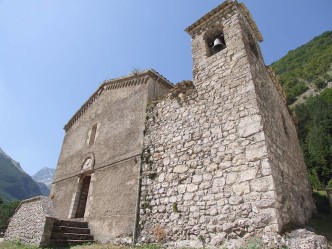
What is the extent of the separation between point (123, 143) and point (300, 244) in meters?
6.58

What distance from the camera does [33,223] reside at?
27.7ft

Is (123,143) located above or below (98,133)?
below

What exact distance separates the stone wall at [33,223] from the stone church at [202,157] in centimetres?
143

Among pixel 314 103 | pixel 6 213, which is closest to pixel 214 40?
pixel 314 103

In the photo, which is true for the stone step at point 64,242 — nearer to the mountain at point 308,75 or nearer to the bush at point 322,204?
the bush at point 322,204

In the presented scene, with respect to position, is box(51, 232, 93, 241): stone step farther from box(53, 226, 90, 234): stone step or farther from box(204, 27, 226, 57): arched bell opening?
box(204, 27, 226, 57): arched bell opening

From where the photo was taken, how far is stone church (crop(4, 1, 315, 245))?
17.9 feet

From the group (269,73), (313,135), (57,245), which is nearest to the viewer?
(57,245)

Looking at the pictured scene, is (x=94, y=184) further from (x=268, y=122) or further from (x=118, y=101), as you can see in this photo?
(x=268, y=122)

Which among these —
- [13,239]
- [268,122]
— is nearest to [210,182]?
→ [268,122]

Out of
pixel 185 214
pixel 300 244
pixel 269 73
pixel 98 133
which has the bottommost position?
pixel 300 244

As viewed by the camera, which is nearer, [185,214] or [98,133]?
[185,214]

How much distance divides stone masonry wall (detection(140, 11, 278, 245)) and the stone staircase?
106 inches

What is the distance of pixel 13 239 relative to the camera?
9312 mm
